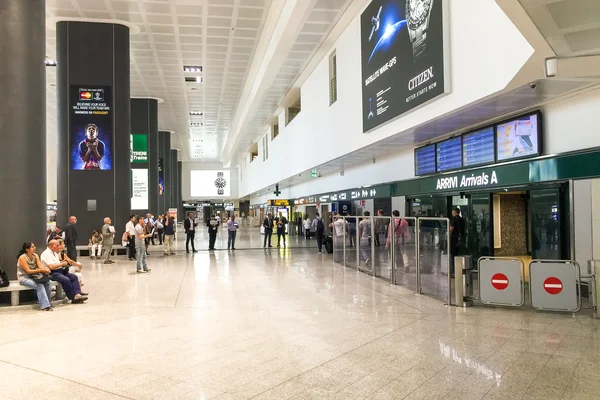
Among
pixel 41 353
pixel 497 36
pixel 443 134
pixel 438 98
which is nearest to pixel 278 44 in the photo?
→ pixel 443 134

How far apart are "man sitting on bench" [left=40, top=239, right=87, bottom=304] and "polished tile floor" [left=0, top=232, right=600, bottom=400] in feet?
0.82

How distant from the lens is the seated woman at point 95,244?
1658 centimetres

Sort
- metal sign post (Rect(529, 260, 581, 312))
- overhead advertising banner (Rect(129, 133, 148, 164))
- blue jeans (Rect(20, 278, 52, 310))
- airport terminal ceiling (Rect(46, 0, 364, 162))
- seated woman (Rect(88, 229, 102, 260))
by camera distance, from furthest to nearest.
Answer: overhead advertising banner (Rect(129, 133, 148, 164)) → seated woman (Rect(88, 229, 102, 260)) → airport terminal ceiling (Rect(46, 0, 364, 162)) → blue jeans (Rect(20, 278, 52, 310)) → metal sign post (Rect(529, 260, 581, 312))

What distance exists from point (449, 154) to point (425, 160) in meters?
1.27

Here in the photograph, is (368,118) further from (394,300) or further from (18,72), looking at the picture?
(18,72)

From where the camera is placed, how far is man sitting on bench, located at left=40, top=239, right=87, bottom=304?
8.61 metres

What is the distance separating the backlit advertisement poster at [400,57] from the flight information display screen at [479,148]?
150cm

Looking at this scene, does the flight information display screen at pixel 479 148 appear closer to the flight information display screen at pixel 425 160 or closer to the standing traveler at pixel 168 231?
the flight information display screen at pixel 425 160

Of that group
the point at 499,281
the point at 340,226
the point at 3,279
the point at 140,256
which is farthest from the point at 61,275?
the point at 340,226

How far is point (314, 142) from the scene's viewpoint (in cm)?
1933

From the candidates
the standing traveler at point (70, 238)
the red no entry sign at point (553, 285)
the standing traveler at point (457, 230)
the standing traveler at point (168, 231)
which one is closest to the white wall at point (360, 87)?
the standing traveler at point (457, 230)

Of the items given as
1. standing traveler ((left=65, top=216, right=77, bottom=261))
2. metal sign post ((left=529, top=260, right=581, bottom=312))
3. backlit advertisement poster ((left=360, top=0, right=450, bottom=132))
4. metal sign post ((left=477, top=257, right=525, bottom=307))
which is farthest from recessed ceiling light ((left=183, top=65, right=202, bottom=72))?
metal sign post ((left=529, top=260, right=581, bottom=312))

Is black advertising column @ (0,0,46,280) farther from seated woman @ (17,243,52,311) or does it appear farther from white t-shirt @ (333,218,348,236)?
white t-shirt @ (333,218,348,236)

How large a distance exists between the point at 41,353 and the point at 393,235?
297 inches
